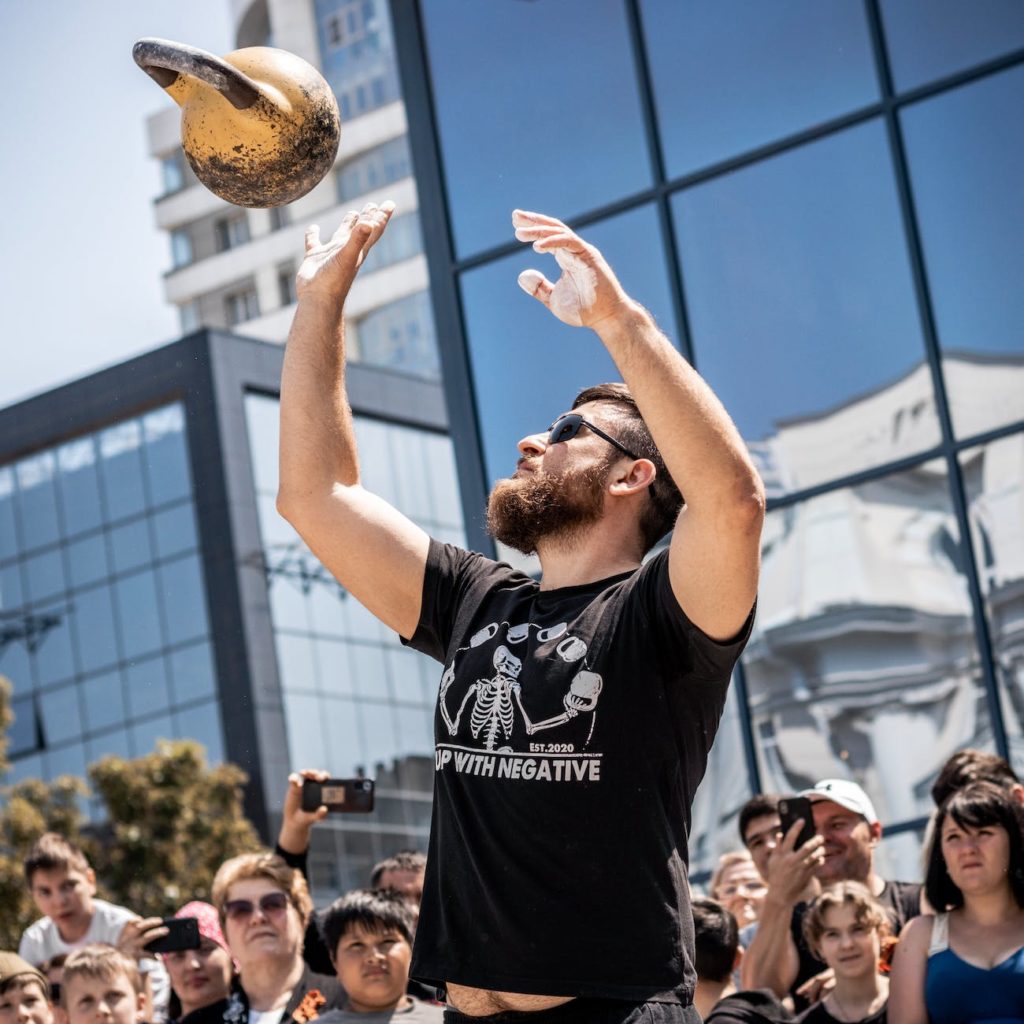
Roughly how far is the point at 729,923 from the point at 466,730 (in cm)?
271

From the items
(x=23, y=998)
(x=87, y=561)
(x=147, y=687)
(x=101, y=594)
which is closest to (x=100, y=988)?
(x=23, y=998)

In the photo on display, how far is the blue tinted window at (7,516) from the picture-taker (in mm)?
41688

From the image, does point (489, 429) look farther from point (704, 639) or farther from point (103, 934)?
point (704, 639)

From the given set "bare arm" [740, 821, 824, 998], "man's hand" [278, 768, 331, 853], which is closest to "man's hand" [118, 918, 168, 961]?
"man's hand" [278, 768, 331, 853]

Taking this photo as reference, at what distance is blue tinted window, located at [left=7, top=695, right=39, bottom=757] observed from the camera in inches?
1631

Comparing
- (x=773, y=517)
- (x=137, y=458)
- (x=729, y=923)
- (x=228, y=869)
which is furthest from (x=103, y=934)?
(x=137, y=458)

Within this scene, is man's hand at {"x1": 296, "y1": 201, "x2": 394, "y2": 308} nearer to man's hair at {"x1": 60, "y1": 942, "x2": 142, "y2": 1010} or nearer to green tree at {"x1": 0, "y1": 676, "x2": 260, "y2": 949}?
man's hair at {"x1": 60, "y1": 942, "x2": 142, "y2": 1010}

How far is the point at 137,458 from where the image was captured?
4081 cm

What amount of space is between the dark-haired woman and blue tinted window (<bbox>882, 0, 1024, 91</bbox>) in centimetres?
568

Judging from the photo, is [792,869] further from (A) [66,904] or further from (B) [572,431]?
(A) [66,904]

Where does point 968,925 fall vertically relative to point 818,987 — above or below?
above

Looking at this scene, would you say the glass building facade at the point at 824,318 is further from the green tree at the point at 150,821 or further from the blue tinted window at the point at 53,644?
the blue tinted window at the point at 53,644

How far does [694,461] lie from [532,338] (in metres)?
8.00

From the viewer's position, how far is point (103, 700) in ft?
133
